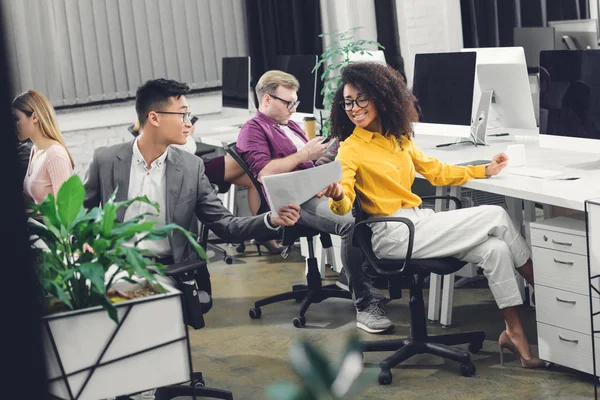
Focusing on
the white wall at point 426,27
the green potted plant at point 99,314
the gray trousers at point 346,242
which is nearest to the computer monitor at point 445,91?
the gray trousers at point 346,242

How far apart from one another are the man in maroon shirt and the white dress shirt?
0.88 meters

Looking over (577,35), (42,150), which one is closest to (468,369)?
(42,150)

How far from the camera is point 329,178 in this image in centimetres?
282

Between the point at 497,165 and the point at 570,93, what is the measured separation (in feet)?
1.34

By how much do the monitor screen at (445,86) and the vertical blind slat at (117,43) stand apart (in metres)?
3.05

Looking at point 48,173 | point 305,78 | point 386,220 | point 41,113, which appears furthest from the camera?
point 305,78

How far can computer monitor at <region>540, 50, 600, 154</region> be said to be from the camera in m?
3.28

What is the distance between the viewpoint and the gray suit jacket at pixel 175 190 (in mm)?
2984

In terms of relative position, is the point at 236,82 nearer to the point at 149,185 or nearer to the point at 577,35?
the point at 577,35

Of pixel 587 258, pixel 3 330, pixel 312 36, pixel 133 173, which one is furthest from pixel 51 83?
pixel 3 330

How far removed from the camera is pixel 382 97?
3273mm

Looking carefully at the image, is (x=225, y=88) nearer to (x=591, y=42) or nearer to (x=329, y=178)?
(x=591, y=42)

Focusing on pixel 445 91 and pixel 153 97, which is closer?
pixel 153 97

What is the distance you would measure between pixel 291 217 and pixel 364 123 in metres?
0.72
